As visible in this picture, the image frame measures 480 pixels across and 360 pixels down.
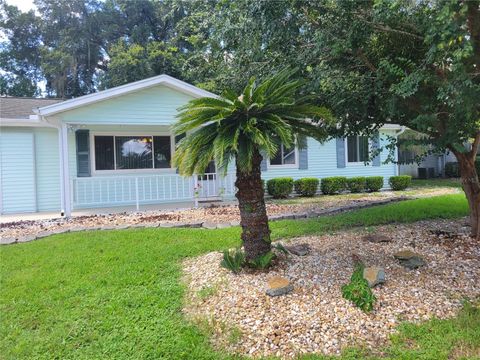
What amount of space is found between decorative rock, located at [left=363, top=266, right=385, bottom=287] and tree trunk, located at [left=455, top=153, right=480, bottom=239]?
232 centimetres

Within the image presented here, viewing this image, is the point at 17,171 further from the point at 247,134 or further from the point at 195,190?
the point at 247,134

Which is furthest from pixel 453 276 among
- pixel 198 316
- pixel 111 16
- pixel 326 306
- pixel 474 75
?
pixel 111 16

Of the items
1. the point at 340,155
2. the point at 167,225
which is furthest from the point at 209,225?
the point at 340,155

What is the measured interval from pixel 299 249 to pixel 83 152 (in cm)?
796

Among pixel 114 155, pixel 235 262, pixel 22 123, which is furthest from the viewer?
pixel 114 155

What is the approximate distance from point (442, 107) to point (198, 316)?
3.61 metres

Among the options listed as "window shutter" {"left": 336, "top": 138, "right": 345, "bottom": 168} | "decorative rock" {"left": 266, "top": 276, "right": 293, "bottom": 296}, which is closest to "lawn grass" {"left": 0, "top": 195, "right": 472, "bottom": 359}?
"decorative rock" {"left": 266, "top": 276, "right": 293, "bottom": 296}

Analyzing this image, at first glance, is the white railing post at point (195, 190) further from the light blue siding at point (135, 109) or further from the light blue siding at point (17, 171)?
the light blue siding at point (17, 171)

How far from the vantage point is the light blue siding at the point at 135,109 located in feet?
32.1

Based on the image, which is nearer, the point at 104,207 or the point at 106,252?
the point at 106,252

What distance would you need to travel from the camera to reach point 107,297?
385 centimetres

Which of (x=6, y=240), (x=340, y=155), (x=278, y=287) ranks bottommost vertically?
(x=278, y=287)

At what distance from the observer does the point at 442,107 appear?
436cm

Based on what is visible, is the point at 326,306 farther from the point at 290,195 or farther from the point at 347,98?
the point at 290,195
